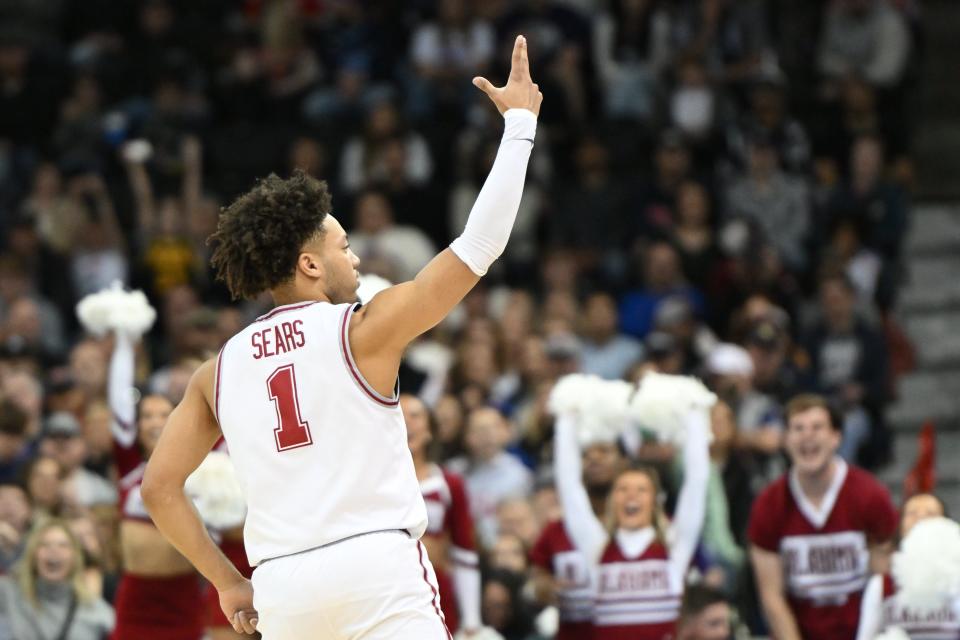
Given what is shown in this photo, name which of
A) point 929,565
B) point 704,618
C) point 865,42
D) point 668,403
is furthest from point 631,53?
point 929,565

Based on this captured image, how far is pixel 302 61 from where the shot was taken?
12883 mm

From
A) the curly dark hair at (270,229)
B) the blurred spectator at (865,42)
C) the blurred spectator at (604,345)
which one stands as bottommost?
the curly dark hair at (270,229)

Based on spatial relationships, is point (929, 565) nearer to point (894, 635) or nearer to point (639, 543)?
point (894, 635)

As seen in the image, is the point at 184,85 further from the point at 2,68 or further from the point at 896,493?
the point at 896,493

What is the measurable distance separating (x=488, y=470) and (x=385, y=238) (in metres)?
2.51

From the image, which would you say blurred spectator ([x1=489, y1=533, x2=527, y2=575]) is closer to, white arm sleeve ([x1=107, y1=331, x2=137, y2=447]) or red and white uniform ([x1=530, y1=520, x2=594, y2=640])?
red and white uniform ([x1=530, y1=520, x2=594, y2=640])

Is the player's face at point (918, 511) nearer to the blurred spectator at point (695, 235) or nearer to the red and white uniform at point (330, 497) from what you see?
the red and white uniform at point (330, 497)

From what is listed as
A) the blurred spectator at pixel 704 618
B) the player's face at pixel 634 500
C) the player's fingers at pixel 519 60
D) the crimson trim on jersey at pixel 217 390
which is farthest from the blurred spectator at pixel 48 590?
the player's fingers at pixel 519 60

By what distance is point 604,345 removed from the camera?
10.5m

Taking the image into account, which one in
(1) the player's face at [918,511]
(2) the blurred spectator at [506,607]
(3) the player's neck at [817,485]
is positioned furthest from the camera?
(2) the blurred spectator at [506,607]

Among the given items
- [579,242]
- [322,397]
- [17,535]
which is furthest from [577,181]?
[322,397]

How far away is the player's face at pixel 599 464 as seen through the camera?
7.38m

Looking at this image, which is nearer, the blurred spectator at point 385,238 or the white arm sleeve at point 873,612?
the white arm sleeve at point 873,612

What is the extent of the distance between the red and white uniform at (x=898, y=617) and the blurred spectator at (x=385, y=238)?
5.15 m
